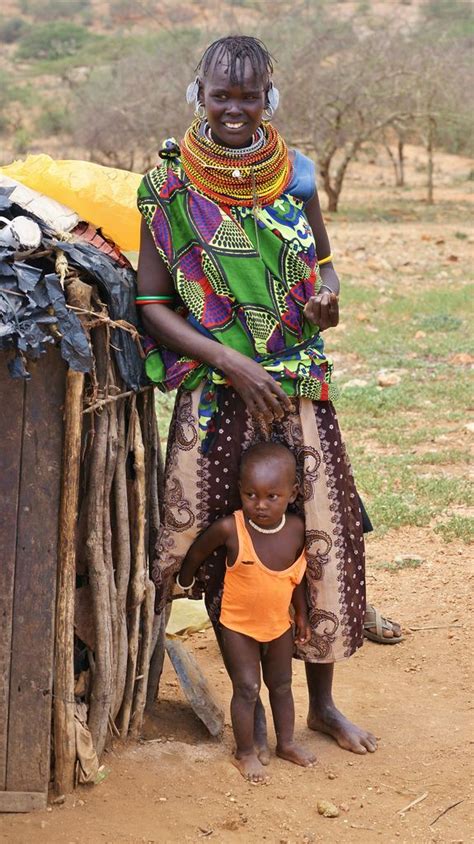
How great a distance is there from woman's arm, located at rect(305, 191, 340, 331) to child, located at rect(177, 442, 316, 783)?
34 centimetres

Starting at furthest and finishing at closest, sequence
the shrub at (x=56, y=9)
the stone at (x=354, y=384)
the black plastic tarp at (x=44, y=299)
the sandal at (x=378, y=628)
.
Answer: the shrub at (x=56, y=9) → the stone at (x=354, y=384) → the sandal at (x=378, y=628) → the black plastic tarp at (x=44, y=299)

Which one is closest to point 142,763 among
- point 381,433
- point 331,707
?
point 331,707

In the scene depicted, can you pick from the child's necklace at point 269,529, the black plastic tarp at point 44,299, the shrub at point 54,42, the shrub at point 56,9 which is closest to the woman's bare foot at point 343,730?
the child's necklace at point 269,529

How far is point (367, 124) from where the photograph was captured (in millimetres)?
19703

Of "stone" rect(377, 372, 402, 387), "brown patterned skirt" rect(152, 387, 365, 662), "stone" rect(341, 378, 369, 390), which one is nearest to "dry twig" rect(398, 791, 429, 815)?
"brown patterned skirt" rect(152, 387, 365, 662)

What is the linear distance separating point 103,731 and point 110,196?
1366mm

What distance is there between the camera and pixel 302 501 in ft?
9.54

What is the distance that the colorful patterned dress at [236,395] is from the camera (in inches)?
106

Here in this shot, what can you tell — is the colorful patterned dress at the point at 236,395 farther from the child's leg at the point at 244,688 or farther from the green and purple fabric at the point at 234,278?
the child's leg at the point at 244,688

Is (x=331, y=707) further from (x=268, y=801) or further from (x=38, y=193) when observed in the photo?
(x=38, y=193)

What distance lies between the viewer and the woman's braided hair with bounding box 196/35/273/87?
101 inches

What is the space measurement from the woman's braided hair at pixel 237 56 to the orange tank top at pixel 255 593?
1067 millimetres

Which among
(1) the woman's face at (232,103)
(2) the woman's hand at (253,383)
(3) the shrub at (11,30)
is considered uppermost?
(3) the shrub at (11,30)

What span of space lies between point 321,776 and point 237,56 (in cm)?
182
